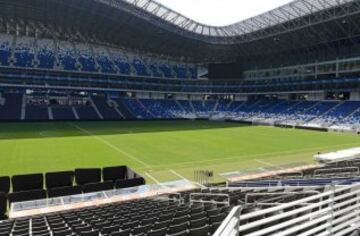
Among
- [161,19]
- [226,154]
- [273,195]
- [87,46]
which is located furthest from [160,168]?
[87,46]

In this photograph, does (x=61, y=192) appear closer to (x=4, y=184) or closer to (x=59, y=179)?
(x=59, y=179)

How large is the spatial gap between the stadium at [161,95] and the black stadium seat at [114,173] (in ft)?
0.23

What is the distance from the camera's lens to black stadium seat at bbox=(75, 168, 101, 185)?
68.4ft

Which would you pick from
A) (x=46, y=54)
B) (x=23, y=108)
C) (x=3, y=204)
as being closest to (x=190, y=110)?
(x=46, y=54)

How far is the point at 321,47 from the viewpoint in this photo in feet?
265

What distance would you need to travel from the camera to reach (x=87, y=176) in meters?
21.1

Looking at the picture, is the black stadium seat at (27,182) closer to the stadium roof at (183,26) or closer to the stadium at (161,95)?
the stadium at (161,95)

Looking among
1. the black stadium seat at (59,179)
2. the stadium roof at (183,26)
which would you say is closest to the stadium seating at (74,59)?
the stadium roof at (183,26)

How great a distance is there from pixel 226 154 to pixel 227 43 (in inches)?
2323

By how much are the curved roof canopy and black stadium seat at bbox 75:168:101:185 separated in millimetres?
52591

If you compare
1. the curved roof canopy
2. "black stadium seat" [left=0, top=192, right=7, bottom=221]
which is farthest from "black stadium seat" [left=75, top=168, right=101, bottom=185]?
the curved roof canopy

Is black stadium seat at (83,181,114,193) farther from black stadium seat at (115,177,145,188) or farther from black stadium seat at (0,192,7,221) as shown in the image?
black stadium seat at (0,192,7,221)

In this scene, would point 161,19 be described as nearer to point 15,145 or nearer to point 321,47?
point 321,47

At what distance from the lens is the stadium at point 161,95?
91.3ft
